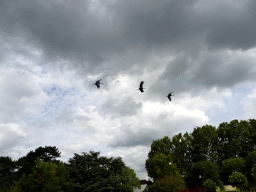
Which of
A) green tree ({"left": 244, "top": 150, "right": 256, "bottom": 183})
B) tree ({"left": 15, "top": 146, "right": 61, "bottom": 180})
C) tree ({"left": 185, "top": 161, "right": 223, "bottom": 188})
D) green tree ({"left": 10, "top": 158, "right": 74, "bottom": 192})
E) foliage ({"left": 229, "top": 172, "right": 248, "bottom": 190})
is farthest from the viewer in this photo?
tree ({"left": 15, "top": 146, "right": 61, "bottom": 180})

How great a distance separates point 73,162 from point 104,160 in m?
5.00

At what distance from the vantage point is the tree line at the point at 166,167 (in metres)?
31.7

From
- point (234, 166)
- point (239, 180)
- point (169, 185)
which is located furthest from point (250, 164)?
point (169, 185)

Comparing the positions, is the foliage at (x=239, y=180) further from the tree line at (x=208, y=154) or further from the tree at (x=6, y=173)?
the tree at (x=6, y=173)

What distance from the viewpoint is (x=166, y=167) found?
46188mm

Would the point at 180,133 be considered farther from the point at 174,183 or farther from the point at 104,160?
the point at 104,160

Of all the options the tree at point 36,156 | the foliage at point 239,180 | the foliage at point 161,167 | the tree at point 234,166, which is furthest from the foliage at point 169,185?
the tree at point 36,156

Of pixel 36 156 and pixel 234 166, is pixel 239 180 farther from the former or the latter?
pixel 36 156

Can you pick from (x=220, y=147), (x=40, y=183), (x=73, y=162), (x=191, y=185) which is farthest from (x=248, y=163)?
(x=40, y=183)

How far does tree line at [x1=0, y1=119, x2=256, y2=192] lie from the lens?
104 ft

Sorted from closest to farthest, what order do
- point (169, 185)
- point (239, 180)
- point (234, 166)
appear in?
point (169, 185) → point (239, 180) → point (234, 166)

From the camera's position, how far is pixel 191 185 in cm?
5100

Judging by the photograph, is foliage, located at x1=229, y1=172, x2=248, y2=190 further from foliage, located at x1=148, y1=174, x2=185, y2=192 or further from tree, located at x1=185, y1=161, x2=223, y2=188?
foliage, located at x1=148, y1=174, x2=185, y2=192

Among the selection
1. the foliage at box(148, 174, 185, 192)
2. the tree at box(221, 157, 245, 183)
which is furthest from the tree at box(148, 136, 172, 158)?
the foliage at box(148, 174, 185, 192)
